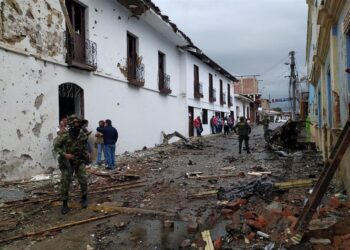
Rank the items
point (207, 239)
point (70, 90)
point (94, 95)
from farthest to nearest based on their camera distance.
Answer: point (94, 95), point (70, 90), point (207, 239)

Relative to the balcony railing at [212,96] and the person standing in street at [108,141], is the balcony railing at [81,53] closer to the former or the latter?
the person standing in street at [108,141]

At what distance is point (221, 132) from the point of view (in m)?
31.9

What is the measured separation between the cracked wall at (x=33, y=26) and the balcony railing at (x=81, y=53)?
0.37 metres

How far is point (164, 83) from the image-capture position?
66.9 feet

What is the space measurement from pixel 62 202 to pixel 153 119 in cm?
1187

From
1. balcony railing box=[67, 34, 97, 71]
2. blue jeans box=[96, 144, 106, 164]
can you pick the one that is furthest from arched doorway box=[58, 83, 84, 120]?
blue jeans box=[96, 144, 106, 164]

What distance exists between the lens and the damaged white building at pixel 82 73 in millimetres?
9367

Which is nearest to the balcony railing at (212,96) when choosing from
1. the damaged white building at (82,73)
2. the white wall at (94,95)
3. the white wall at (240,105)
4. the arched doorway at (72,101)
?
the damaged white building at (82,73)

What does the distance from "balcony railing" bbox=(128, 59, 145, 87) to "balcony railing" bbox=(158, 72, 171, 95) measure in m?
2.55

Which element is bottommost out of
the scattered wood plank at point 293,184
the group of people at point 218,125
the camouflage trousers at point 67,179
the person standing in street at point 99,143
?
the scattered wood plank at point 293,184

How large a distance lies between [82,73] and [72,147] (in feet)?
19.5

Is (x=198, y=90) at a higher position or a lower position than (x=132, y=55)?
lower

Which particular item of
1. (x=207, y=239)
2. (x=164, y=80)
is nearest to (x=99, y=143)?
(x=207, y=239)

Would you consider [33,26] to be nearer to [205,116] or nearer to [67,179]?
[67,179]
